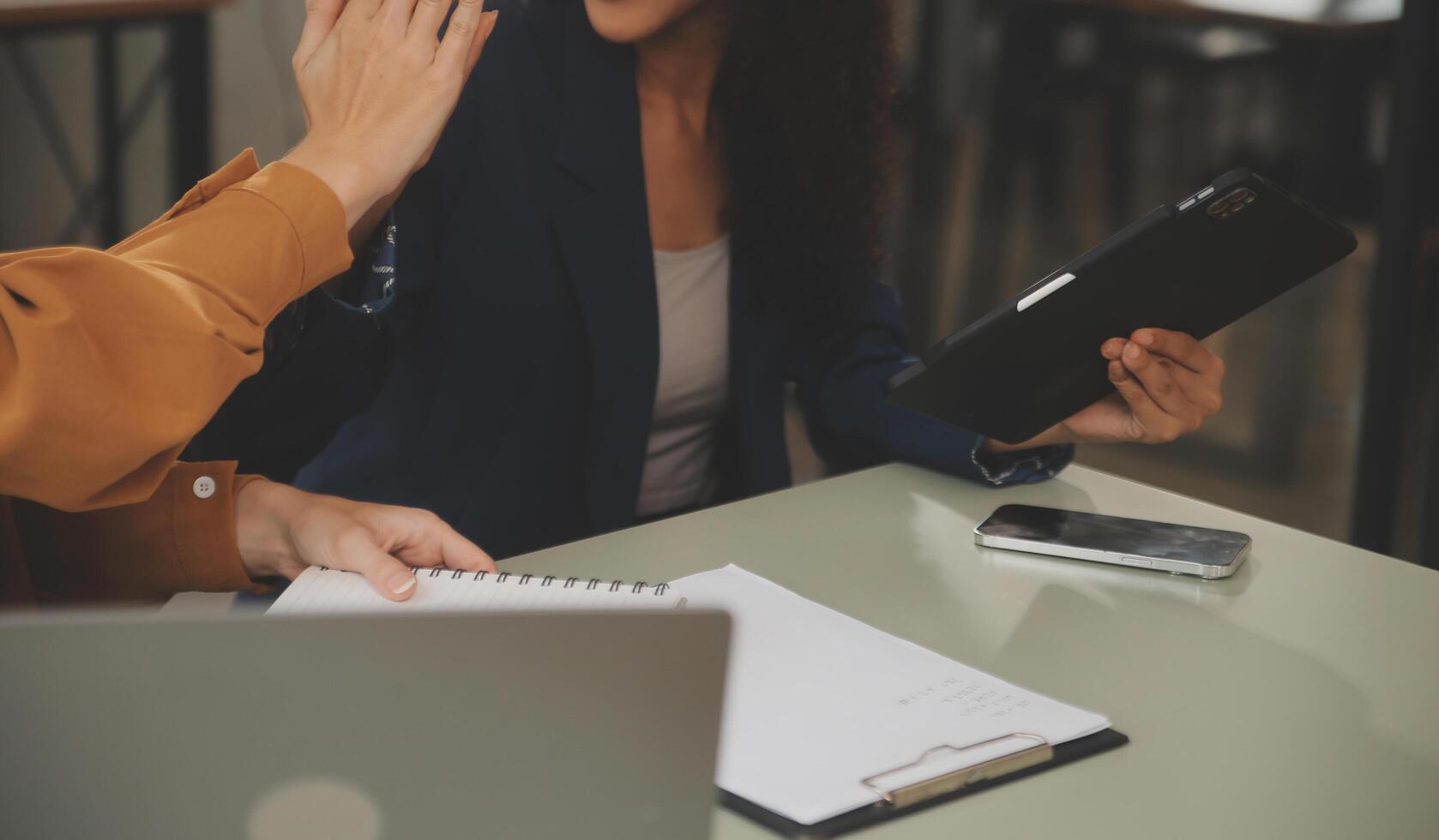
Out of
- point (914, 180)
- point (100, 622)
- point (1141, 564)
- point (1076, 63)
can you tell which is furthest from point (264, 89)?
point (100, 622)

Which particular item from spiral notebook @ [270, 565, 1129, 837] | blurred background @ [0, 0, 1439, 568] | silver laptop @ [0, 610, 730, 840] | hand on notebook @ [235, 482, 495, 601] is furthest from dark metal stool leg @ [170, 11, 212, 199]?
silver laptop @ [0, 610, 730, 840]

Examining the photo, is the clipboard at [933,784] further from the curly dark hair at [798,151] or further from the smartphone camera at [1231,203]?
the curly dark hair at [798,151]

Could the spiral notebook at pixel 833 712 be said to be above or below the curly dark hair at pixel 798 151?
below

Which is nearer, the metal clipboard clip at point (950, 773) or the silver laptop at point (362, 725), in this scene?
the silver laptop at point (362, 725)

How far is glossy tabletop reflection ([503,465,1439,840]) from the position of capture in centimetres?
57

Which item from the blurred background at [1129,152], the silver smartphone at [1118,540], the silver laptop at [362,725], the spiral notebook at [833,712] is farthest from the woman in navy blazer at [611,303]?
the silver laptop at [362,725]

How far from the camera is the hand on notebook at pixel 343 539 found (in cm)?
71

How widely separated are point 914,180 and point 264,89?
166 cm

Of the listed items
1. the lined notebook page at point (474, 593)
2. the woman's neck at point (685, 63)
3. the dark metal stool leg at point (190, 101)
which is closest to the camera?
the lined notebook page at point (474, 593)

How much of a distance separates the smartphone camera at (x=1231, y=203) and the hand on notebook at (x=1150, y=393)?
0.43 feet

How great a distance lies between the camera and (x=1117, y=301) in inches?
34.7

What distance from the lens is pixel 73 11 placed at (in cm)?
261

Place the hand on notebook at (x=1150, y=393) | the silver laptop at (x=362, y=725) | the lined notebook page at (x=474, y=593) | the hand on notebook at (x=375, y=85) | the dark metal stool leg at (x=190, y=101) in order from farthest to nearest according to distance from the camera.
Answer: the dark metal stool leg at (x=190, y=101) < the hand on notebook at (x=1150, y=393) < the hand on notebook at (x=375, y=85) < the lined notebook page at (x=474, y=593) < the silver laptop at (x=362, y=725)

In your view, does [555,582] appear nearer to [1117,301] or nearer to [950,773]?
[950,773]
